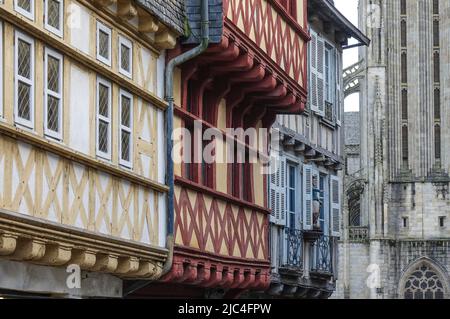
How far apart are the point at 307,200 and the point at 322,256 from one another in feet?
3.76

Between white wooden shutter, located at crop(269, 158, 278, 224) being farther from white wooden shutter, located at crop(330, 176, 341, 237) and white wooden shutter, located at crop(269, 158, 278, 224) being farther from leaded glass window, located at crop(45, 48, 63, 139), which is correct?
leaded glass window, located at crop(45, 48, 63, 139)

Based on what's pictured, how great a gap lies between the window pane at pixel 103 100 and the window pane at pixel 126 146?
2.14 ft

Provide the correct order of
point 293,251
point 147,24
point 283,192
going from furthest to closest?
1. point 283,192
2. point 293,251
3. point 147,24

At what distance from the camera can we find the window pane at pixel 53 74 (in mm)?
14297

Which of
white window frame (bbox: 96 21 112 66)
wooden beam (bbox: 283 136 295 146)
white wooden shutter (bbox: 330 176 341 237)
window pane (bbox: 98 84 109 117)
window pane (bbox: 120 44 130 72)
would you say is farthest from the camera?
white wooden shutter (bbox: 330 176 341 237)

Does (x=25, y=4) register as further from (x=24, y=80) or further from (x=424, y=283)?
(x=424, y=283)

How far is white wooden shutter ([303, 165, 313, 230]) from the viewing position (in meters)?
26.9

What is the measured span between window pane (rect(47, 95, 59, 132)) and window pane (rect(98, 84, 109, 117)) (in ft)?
4.34

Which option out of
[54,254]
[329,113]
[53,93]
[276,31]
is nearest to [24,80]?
[53,93]

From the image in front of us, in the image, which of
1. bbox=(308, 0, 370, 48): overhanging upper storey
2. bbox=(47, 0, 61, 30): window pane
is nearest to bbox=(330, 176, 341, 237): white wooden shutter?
bbox=(308, 0, 370, 48): overhanging upper storey

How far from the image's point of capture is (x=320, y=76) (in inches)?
1141

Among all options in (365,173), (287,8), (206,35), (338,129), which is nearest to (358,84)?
(365,173)

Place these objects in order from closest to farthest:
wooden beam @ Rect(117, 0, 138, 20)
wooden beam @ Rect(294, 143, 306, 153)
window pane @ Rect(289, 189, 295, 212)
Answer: wooden beam @ Rect(117, 0, 138, 20), window pane @ Rect(289, 189, 295, 212), wooden beam @ Rect(294, 143, 306, 153)

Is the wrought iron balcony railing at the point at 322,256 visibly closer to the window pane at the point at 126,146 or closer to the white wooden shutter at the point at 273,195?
the white wooden shutter at the point at 273,195
